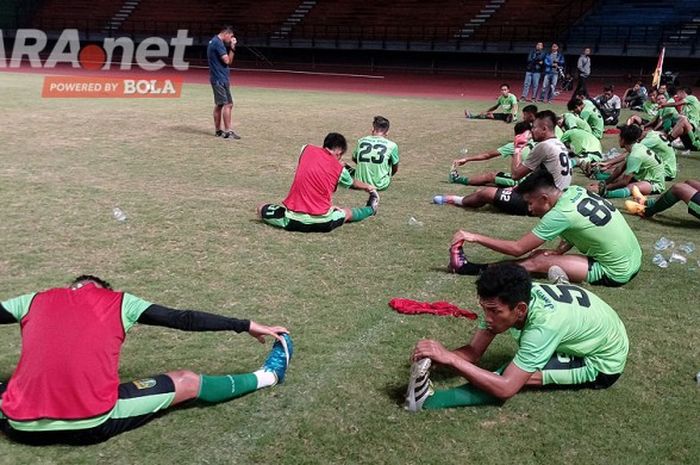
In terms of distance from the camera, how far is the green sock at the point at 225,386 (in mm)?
3984

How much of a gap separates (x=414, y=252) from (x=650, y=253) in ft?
8.19

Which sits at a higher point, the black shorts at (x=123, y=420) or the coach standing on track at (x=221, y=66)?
the coach standing on track at (x=221, y=66)

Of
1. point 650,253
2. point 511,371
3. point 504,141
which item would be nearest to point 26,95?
point 504,141

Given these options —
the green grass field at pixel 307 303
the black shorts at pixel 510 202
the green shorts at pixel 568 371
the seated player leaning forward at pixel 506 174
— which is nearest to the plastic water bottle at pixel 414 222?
the green grass field at pixel 307 303

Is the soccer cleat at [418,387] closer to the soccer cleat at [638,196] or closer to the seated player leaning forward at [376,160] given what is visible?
the seated player leaning forward at [376,160]

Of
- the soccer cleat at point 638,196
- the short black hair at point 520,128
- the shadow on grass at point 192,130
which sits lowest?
the shadow on grass at point 192,130

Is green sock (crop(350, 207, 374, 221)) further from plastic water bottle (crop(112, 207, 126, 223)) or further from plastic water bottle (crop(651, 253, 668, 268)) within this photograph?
plastic water bottle (crop(651, 253, 668, 268))

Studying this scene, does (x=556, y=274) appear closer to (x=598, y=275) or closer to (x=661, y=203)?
(x=598, y=275)

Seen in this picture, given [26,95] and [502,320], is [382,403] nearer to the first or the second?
[502,320]

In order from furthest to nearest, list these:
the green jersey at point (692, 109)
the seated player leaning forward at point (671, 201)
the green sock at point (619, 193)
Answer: the green jersey at point (692, 109), the green sock at point (619, 193), the seated player leaning forward at point (671, 201)

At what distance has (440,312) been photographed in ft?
18.0

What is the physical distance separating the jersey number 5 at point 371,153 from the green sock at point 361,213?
1.36m

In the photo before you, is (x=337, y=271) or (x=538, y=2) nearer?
(x=337, y=271)

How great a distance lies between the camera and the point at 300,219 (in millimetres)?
7473
